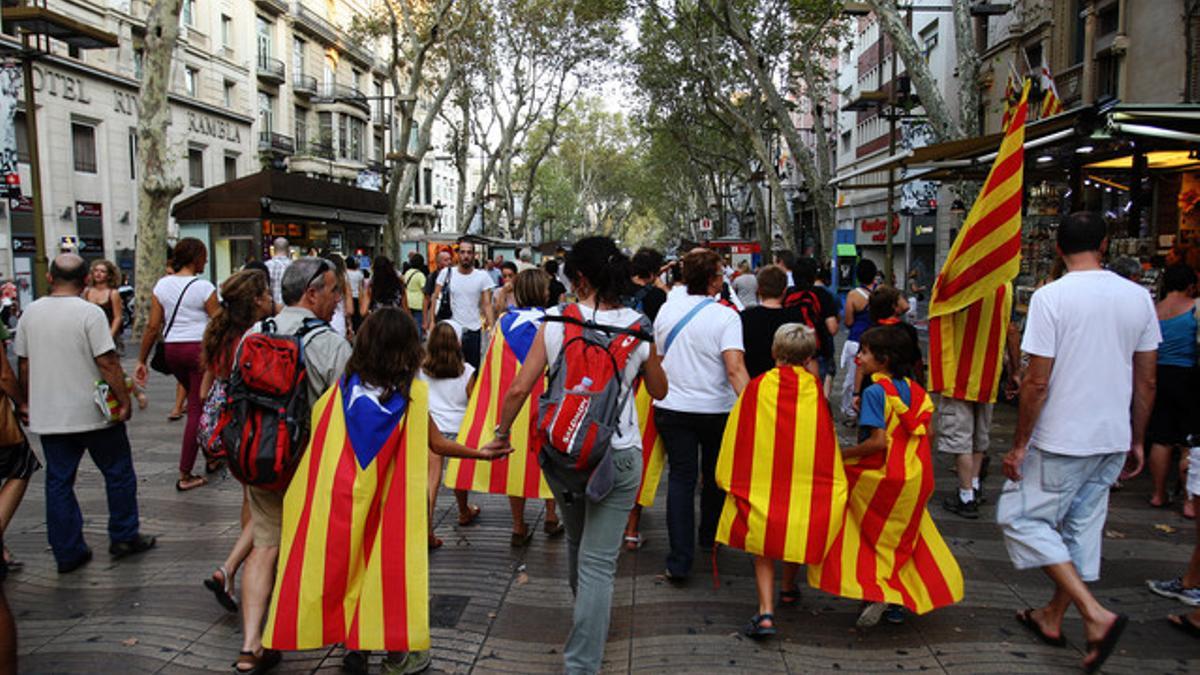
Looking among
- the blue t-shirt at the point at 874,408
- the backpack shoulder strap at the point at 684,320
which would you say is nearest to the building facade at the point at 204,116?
the backpack shoulder strap at the point at 684,320

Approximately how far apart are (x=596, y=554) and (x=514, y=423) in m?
1.93

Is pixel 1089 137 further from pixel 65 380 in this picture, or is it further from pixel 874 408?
pixel 65 380

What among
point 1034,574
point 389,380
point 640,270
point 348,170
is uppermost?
point 348,170

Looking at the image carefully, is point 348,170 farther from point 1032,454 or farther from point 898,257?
point 1032,454

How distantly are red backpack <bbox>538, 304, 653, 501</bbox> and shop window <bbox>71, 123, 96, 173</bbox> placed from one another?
1093 inches

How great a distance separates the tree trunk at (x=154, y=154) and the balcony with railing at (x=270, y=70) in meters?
24.3

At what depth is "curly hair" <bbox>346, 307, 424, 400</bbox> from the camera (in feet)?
10.8

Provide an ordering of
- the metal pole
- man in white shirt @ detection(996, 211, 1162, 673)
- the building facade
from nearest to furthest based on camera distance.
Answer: man in white shirt @ detection(996, 211, 1162, 673) < the metal pole < the building facade

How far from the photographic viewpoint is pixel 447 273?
9039 mm

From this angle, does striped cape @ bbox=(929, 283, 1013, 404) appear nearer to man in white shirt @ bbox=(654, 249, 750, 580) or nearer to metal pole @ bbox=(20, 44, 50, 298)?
man in white shirt @ bbox=(654, 249, 750, 580)

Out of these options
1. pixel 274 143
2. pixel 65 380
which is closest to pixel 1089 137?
pixel 65 380

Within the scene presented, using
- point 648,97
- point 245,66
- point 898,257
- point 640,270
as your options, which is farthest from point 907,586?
point 245,66

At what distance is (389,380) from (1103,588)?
150 inches

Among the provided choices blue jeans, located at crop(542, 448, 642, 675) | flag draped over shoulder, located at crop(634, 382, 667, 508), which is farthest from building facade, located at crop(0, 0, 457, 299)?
blue jeans, located at crop(542, 448, 642, 675)
